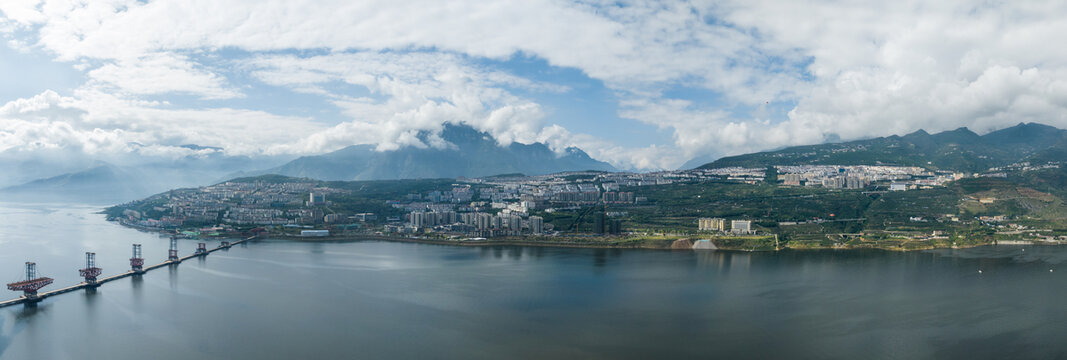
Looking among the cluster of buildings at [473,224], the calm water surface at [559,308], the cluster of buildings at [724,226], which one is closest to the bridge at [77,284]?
the calm water surface at [559,308]

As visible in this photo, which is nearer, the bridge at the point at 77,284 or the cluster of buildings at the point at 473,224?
the bridge at the point at 77,284

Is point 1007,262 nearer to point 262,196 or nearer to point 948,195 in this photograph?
point 948,195

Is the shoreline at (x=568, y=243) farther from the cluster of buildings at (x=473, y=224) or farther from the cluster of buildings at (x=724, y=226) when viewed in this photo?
the cluster of buildings at (x=724, y=226)

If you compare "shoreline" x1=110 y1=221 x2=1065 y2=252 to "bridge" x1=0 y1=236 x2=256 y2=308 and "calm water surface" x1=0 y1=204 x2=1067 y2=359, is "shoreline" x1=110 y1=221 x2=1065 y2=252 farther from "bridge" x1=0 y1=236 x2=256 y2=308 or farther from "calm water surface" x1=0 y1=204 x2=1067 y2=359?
"bridge" x1=0 y1=236 x2=256 y2=308

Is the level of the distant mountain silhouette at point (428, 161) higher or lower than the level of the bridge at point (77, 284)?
higher

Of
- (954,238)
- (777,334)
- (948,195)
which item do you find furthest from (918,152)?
(777,334)

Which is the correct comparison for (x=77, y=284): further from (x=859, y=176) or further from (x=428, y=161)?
(x=428, y=161)

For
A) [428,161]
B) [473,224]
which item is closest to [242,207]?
[473,224]

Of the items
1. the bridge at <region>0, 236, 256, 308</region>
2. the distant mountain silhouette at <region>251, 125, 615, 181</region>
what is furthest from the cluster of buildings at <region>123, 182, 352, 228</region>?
the distant mountain silhouette at <region>251, 125, 615, 181</region>
